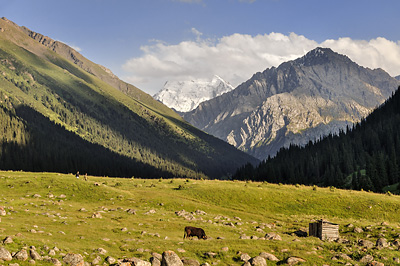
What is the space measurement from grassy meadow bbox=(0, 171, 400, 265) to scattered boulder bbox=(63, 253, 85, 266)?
825 millimetres

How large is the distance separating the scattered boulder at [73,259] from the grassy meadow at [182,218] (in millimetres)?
825

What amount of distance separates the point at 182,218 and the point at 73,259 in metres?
25.0

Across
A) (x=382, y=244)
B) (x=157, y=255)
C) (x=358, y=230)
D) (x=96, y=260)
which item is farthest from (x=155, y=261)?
(x=358, y=230)

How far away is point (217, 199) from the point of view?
61.9 metres

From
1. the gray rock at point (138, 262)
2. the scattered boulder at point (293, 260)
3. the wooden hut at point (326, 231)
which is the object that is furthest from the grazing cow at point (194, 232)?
the wooden hut at point (326, 231)

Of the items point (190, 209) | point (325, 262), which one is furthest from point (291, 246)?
point (190, 209)

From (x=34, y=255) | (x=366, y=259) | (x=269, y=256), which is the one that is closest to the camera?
(x=34, y=255)

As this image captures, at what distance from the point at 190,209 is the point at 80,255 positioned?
1290 inches

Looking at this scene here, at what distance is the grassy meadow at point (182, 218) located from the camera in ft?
90.9

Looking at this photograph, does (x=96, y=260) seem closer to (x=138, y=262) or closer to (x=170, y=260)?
(x=138, y=262)

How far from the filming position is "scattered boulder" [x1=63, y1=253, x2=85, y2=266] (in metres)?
21.8

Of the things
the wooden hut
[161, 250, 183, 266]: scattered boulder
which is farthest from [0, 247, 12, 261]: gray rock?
the wooden hut

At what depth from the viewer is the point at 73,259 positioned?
22172 millimetres

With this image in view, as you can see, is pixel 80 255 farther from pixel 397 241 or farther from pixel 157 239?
pixel 397 241
